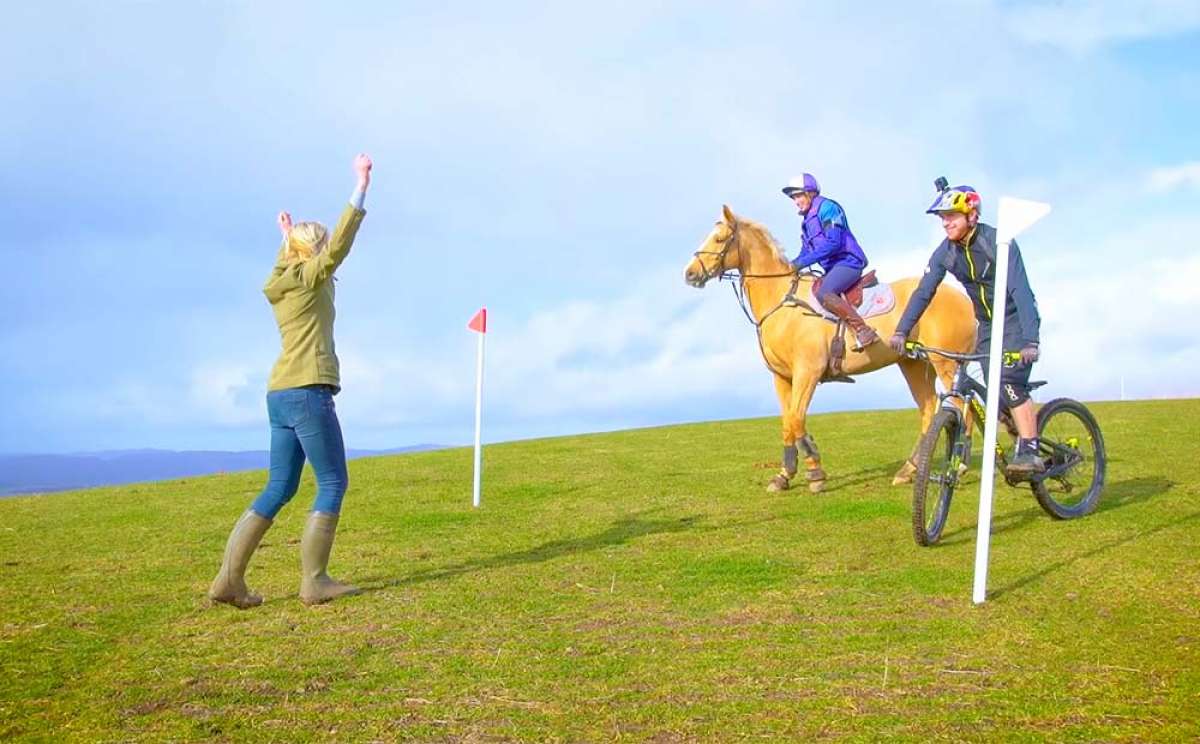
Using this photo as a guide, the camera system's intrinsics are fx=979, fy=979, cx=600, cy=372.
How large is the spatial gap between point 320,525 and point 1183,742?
17.3 feet

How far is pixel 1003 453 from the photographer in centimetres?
888

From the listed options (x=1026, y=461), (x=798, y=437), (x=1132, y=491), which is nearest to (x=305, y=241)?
(x=1026, y=461)

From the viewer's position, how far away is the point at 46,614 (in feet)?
22.6

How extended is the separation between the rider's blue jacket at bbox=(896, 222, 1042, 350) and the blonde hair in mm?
4838

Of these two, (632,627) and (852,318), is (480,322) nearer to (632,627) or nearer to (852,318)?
(852,318)

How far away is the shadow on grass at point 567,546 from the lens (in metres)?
7.90

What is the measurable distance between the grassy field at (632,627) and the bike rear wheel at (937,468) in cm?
25

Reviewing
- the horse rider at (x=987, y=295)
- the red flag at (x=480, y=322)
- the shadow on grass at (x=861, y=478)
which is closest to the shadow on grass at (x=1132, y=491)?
the horse rider at (x=987, y=295)

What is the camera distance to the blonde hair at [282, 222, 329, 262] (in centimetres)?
688

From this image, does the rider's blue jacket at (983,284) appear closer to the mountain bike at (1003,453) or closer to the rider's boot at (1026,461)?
the mountain bike at (1003,453)

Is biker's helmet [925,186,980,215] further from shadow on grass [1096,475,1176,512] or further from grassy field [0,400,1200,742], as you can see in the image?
shadow on grass [1096,475,1176,512]

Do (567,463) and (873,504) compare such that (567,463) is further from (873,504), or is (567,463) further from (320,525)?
(320,525)

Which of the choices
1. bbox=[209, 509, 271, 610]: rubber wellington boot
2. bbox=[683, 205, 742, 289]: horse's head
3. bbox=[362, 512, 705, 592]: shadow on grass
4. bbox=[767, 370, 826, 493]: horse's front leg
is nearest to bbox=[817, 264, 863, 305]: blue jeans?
bbox=[767, 370, 826, 493]: horse's front leg

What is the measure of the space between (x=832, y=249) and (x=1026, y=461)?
377 centimetres
